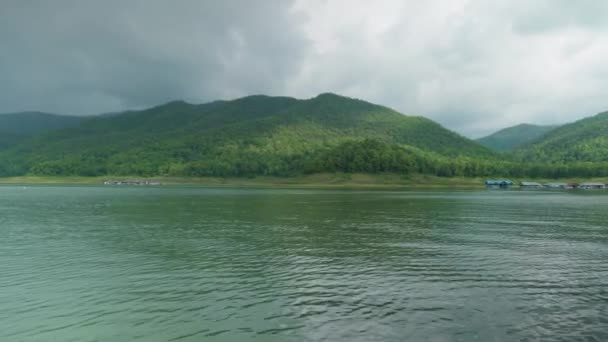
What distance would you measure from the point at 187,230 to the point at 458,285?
3814 centimetres

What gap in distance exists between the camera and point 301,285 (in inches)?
1126

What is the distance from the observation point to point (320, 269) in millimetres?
33562

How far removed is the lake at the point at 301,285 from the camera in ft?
68.1

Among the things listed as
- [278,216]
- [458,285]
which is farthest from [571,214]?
[458,285]

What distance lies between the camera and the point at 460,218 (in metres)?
72.4

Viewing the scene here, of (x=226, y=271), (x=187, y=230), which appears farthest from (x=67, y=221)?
(x=226, y=271)

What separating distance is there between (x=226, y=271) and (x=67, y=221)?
148ft

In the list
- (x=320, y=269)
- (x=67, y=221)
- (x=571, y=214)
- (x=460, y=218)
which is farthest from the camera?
(x=571, y=214)

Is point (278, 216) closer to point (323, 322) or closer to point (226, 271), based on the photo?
point (226, 271)

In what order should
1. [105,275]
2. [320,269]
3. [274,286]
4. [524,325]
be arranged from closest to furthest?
[524,325] → [274,286] → [105,275] → [320,269]

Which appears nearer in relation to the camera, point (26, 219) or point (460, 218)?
point (26, 219)

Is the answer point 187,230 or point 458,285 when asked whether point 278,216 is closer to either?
point 187,230

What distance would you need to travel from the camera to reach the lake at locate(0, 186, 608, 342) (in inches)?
817

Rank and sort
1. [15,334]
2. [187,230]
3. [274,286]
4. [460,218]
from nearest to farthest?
[15,334]
[274,286]
[187,230]
[460,218]
